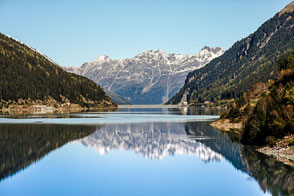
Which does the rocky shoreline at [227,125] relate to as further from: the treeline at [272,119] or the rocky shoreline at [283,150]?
the rocky shoreline at [283,150]

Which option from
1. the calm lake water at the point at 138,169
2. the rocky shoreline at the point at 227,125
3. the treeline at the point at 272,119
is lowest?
the calm lake water at the point at 138,169

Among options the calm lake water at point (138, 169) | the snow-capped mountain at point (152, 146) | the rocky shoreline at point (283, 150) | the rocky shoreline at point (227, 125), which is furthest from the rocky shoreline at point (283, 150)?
the rocky shoreline at point (227, 125)

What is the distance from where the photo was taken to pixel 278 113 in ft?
238

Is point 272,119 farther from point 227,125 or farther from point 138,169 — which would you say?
point 227,125

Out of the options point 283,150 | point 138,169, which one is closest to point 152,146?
point 138,169

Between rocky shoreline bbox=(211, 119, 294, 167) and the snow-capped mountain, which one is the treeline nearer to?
rocky shoreline bbox=(211, 119, 294, 167)

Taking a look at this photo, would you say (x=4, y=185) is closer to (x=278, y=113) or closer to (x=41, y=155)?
(x=41, y=155)

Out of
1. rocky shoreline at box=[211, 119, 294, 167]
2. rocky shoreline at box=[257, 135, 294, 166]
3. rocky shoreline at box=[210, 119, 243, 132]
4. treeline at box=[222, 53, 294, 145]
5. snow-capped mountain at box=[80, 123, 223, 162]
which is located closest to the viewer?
rocky shoreline at box=[211, 119, 294, 167]

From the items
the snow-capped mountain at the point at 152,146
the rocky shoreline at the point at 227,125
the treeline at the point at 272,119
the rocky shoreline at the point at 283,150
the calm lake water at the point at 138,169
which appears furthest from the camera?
the rocky shoreline at the point at 227,125

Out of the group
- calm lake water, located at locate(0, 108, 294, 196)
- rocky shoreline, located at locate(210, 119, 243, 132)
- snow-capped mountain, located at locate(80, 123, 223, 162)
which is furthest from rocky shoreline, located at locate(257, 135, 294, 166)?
rocky shoreline, located at locate(210, 119, 243, 132)

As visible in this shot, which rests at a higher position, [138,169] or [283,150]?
[283,150]

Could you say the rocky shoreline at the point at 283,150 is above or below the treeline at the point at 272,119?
below

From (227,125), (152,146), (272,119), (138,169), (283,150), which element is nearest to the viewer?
(138,169)

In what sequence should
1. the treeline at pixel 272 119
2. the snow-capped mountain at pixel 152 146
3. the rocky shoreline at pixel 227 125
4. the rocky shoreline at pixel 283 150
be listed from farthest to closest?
the rocky shoreline at pixel 227 125, the snow-capped mountain at pixel 152 146, the treeline at pixel 272 119, the rocky shoreline at pixel 283 150
